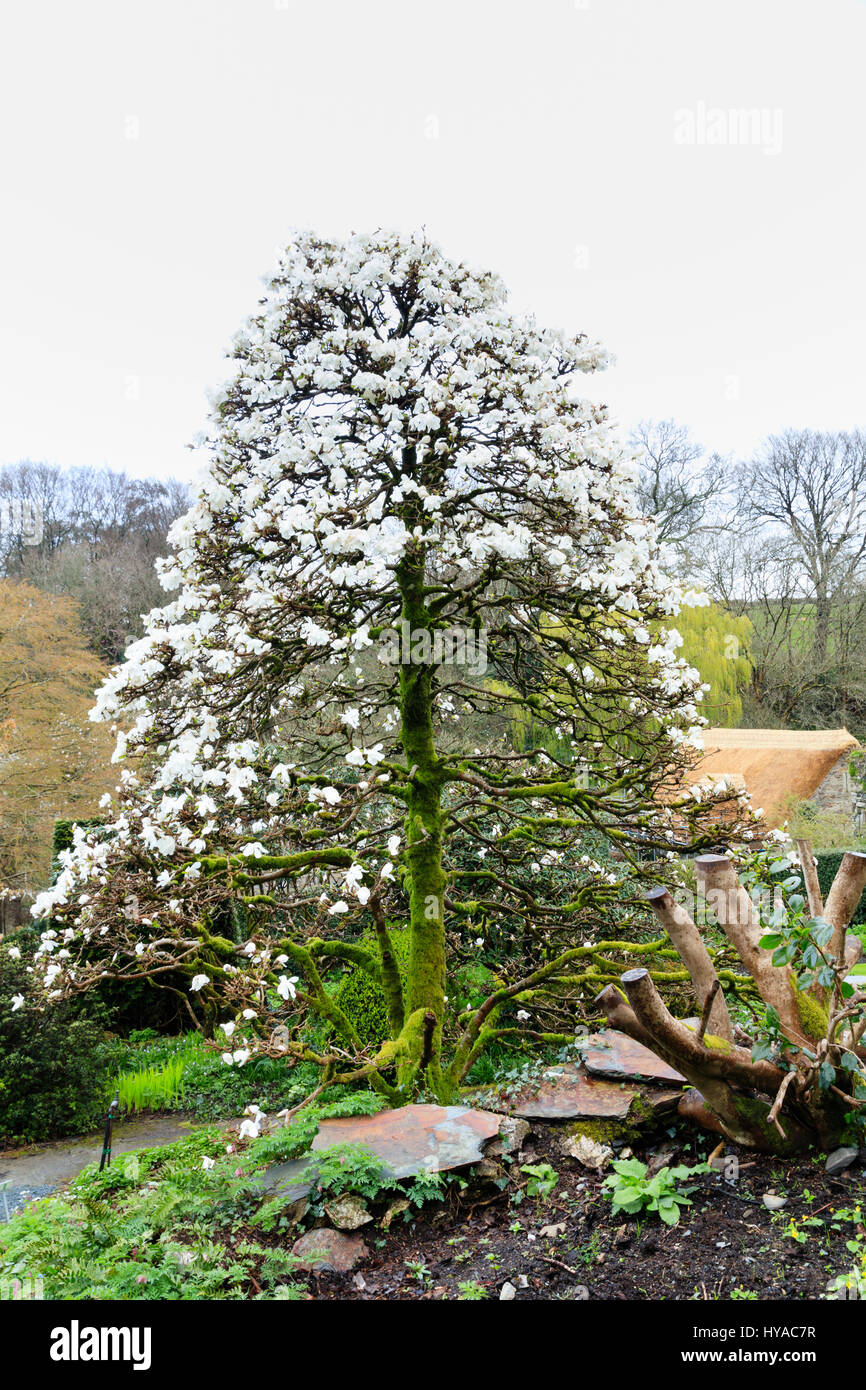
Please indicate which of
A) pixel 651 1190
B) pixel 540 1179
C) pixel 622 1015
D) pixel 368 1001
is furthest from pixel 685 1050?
pixel 368 1001

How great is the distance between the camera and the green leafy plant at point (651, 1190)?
10.0ft

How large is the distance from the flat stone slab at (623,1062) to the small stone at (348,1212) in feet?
4.73

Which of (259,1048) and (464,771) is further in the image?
(464,771)

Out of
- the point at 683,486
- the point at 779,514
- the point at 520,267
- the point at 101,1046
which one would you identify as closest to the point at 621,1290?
the point at 520,267

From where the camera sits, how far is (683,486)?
2973 cm

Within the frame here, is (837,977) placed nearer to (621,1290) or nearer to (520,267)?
(621,1290)

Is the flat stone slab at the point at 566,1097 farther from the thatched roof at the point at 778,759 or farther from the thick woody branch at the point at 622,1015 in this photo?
the thatched roof at the point at 778,759

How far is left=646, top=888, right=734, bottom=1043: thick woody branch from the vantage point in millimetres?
3344

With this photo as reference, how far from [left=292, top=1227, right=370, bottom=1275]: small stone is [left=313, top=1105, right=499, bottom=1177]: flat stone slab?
0.31 meters

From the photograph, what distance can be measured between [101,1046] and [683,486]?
26.4 meters

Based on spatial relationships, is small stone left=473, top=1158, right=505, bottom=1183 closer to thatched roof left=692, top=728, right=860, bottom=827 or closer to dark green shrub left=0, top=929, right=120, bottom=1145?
dark green shrub left=0, top=929, right=120, bottom=1145
